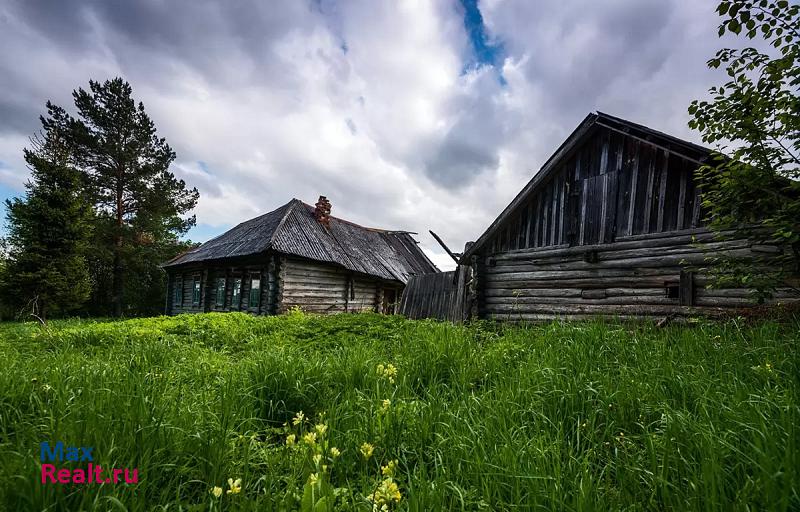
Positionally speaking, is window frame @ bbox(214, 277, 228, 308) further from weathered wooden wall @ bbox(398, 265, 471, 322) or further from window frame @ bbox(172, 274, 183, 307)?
weathered wooden wall @ bbox(398, 265, 471, 322)

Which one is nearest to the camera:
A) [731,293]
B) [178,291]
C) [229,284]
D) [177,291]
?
[731,293]

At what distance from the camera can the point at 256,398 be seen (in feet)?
9.34

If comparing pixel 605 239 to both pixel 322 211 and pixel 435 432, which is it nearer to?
pixel 435 432

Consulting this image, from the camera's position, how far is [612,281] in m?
8.34

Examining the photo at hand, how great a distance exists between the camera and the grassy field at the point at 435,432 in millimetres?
1559

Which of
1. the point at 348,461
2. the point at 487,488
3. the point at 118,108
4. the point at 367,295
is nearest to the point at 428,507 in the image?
the point at 487,488

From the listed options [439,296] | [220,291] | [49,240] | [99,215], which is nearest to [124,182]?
[99,215]

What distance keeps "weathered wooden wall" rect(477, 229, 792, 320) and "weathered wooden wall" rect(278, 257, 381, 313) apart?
9.37 m

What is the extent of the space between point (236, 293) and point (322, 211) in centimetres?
719

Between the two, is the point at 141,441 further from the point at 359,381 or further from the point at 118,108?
the point at 118,108

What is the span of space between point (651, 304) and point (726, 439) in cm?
695

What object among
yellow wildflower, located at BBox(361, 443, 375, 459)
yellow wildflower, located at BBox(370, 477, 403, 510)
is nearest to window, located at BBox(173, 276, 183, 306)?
yellow wildflower, located at BBox(361, 443, 375, 459)

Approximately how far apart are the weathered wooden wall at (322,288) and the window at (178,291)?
1140 centimetres

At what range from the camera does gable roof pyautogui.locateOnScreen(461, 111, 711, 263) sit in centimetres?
705
